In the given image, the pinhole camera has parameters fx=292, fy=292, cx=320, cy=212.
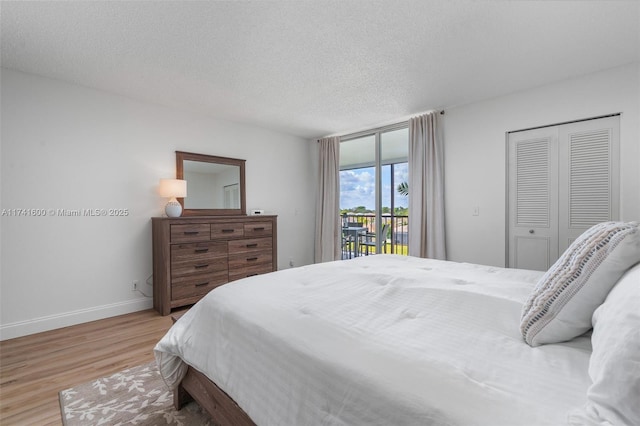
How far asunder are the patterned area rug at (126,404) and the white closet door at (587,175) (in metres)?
3.60

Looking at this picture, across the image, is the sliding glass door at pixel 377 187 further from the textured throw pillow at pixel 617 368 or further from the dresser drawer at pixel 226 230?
the textured throw pillow at pixel 617 368

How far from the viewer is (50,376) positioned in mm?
2080

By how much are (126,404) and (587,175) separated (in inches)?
167

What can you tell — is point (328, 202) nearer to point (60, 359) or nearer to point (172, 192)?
point (172, 192)

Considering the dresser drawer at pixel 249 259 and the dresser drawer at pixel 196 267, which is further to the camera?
the dresser drawer at pixel 249 259

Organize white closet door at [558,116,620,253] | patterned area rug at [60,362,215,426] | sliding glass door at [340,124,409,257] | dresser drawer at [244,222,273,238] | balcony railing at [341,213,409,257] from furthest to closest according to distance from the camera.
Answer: balcony railing at [341,213,409,257], sliding glass door at [340,124,409,257], dresser drawer at [244,222,273,238], white closet door at [558,116,620,253], patterned area rug at [60,362,215,426]

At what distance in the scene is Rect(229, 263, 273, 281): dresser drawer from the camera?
150 inches

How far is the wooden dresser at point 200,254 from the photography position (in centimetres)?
327

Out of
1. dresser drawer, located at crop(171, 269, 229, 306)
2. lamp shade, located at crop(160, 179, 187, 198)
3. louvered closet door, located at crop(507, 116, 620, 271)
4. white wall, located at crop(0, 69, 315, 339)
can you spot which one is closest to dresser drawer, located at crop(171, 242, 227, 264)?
dresser drawer, located at crop(171, 269, 229, 306)

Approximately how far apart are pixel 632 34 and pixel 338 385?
3223 mm

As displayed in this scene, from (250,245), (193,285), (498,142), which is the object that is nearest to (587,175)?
(498,142)

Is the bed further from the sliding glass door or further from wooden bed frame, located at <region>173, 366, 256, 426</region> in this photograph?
the sliding glass door

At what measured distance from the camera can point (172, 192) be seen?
11.4ft

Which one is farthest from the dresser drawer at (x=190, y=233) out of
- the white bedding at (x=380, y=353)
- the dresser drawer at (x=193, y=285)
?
the white bedding at (x=380, y=353)
